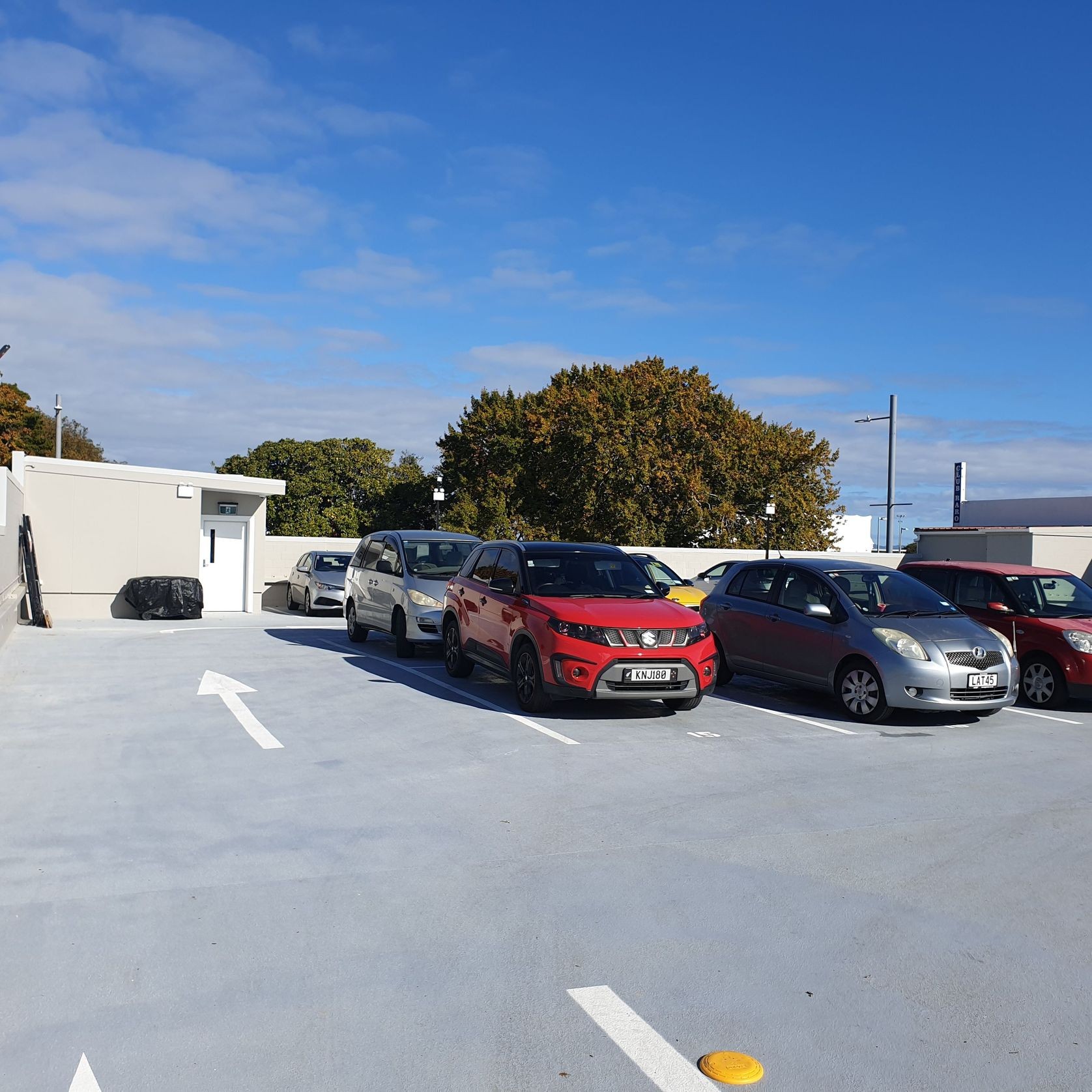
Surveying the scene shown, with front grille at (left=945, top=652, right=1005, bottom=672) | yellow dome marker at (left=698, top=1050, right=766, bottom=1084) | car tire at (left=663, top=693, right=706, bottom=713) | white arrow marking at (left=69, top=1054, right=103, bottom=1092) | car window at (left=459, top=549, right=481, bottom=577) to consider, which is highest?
car window at (left=459, top=549, right=481, bottom=577)

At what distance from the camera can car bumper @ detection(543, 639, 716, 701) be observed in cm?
979

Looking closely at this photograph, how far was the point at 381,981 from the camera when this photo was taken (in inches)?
163

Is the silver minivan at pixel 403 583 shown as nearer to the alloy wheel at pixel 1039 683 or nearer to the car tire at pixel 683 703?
the car tire at pixel 683 703

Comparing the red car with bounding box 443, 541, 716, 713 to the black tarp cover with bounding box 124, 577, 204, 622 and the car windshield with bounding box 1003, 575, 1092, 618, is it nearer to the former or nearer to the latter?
the car windshield with bounding box 1003, 575, 1092, 618

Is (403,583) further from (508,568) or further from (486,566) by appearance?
(508,568)

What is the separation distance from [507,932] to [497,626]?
6589 millimetres

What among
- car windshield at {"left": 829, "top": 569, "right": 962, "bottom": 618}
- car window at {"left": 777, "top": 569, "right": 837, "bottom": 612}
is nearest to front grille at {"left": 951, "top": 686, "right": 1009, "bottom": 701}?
car windshield at {"left": 829, "top": 569, "right": 962, "bottom": 618}

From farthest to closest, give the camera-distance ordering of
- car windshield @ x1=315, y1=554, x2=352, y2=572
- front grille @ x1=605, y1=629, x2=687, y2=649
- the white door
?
car windshield @ x1=315, y1=554, x2=352, y2=572 < the white door < front grille @ x1=605, y1=629, x2=687, y2=649

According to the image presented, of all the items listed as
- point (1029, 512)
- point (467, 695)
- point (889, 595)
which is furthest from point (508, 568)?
point (1029, 512)

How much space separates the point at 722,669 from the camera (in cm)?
1268

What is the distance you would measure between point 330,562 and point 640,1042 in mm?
22487

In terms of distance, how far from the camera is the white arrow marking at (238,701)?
352 inches

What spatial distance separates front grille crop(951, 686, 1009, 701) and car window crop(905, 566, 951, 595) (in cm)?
265

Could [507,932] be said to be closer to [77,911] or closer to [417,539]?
[77,911]
